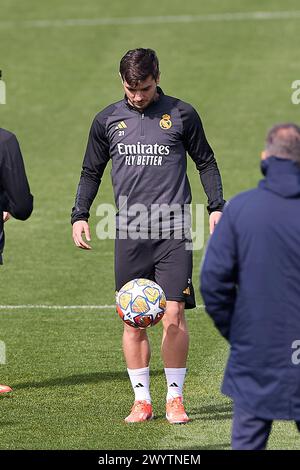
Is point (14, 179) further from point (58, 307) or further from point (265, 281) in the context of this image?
point (58, 307)

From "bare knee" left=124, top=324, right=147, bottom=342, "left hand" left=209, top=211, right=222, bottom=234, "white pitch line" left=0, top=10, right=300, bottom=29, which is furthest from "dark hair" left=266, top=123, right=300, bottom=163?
"white pitch line" left=0, top=10, right=300, bottom=29

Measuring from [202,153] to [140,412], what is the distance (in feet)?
6.47

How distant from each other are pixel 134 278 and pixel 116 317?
13.1 ft

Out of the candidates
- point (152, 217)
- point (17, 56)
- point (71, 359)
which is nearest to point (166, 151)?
point (152, 217)

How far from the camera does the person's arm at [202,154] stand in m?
8.87

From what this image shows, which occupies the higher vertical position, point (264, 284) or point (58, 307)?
point (264, 284)

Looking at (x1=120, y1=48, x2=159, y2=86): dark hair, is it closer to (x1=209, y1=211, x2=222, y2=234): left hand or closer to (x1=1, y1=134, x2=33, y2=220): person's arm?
(x1=1, y1=134, x2=33, y2=220): person's arm

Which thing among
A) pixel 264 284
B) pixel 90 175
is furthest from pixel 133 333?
pixel 264 284

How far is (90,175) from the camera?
9180 millimetres

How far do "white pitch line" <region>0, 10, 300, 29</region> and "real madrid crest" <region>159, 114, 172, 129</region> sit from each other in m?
21.0

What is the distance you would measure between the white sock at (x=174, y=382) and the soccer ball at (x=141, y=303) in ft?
1.50

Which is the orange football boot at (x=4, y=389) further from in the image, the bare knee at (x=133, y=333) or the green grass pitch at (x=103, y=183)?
the bare knee at (x=133, y=333)
